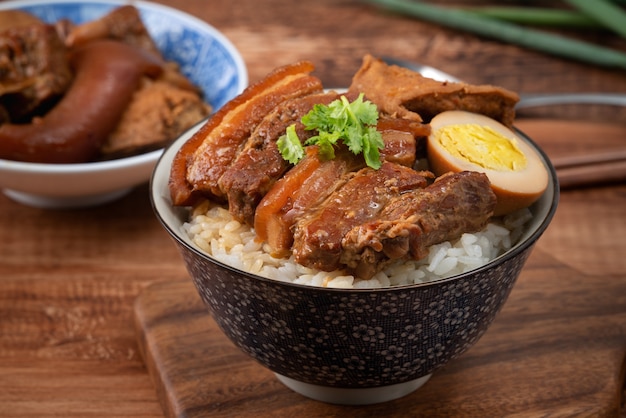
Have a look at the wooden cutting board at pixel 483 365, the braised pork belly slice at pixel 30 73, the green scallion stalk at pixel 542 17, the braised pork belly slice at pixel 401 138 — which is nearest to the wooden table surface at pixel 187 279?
the wooden cutting board at pixel 483 365

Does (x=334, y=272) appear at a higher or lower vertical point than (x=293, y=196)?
lower

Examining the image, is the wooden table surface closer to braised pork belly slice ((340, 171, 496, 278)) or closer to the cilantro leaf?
braised pork belly slice ((340, 171, 496, 278))

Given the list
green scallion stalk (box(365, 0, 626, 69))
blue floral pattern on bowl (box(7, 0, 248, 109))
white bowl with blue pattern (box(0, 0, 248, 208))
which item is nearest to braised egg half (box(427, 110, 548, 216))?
white bowl with blue pattern (box(0, 0, 248, 208))

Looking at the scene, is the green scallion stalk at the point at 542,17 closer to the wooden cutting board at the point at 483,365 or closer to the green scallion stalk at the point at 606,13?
the green scallion stalk at the point at 606,13

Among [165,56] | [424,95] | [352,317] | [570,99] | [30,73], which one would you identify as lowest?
[570,99]

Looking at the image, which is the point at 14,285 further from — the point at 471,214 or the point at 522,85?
the point at 522,85

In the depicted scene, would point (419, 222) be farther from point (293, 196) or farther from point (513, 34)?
point (513, 34)

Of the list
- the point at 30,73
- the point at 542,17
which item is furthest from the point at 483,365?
the point at 542,17
